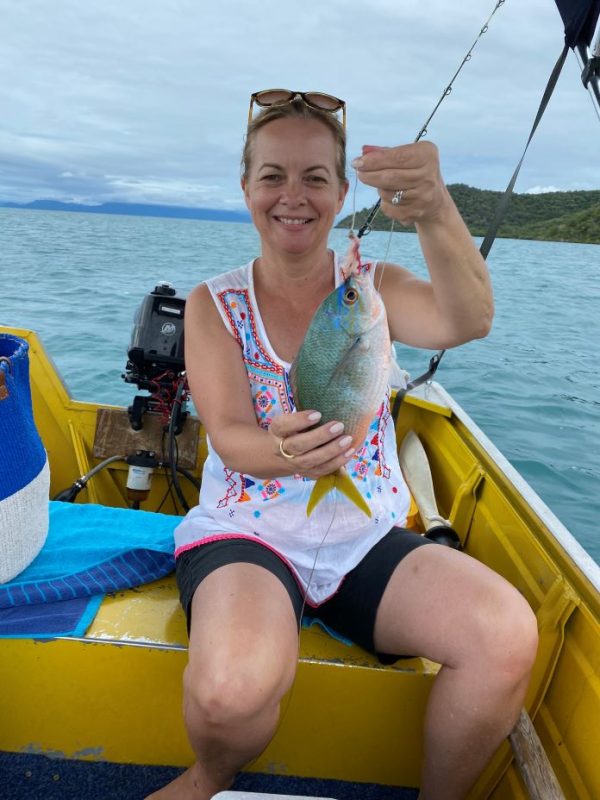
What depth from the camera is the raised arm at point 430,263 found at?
1653mm

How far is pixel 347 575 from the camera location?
2.28 m

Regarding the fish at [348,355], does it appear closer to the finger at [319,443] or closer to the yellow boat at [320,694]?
the finger at [319,443]

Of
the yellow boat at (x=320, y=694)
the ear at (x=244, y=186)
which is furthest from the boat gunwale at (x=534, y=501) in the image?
the ear at (x=244, y=186)

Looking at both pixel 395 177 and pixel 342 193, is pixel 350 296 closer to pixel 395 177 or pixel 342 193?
pixel 395 177

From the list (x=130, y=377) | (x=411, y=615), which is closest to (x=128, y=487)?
(x=130, y=377)

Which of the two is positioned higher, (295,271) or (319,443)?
(295,271)

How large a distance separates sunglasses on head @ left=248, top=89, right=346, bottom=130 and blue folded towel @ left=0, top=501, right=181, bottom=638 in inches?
70.1

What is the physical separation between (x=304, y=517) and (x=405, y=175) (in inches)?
45.8

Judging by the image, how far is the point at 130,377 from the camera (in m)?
3.97

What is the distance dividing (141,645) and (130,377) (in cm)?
205

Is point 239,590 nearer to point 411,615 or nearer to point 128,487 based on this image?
point 411,615

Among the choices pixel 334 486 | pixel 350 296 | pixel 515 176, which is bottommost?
pixel 334 486

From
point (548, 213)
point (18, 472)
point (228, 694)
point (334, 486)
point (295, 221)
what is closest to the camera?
point (228, 694)

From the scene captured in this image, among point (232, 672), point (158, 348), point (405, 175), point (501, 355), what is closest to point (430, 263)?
point (405, 175)
